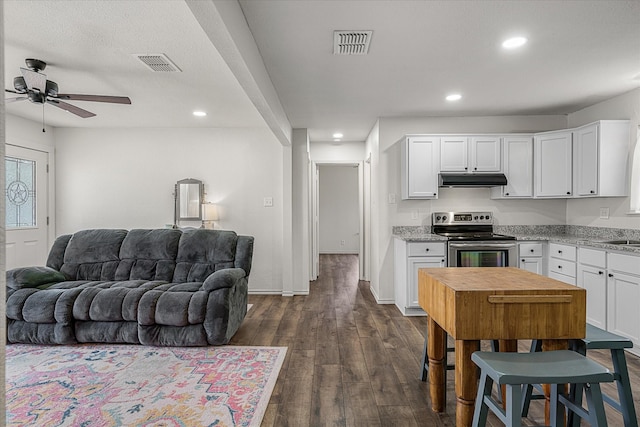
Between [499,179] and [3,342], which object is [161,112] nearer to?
[499,179]

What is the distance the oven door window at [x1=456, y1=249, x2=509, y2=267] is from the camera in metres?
4.31

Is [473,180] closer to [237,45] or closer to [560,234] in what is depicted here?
[560,234]

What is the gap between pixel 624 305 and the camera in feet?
10.8

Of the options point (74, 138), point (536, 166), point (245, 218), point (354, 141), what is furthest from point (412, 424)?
point (74, 138)

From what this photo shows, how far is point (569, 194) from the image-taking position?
4.46 metres

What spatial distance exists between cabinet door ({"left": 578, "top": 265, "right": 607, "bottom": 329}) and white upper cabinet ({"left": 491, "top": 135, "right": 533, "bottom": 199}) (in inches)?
49.1

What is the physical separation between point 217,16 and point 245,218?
4153 mm

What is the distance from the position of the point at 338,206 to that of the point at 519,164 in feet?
20.7

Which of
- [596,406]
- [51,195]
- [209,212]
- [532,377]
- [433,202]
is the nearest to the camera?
[532,377]

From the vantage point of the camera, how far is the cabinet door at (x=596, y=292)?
3520mm

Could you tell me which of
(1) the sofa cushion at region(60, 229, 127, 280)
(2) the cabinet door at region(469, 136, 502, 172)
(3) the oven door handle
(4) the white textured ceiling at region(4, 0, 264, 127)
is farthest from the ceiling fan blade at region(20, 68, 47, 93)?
(2) the cabinet door at region(469, 136, 502, 172)

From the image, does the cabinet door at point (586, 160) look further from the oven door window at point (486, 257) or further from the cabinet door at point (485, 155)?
the oven door window at point (486, 257)


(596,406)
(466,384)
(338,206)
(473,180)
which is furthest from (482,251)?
(338,206)

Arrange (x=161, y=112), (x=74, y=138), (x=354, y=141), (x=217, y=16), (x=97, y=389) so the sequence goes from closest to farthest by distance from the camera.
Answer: (x=217, y=16)
(x=97, y=389)
(x=161, y=112)
(x=74, y=138)
(x=354, y=141)
